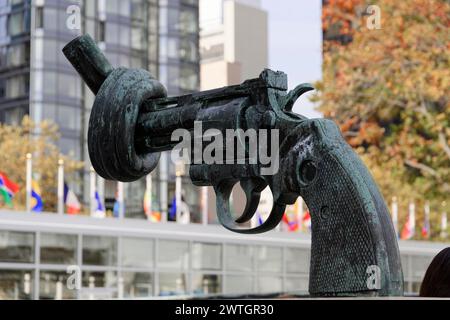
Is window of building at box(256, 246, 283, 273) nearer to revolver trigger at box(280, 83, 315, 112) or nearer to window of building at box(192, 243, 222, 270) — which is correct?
window of building at box(192, 243, 222, 270)

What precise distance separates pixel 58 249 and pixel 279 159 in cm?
1756

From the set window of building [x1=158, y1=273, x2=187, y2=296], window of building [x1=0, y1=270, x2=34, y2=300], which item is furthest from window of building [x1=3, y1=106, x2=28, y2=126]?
window of building [x1=0, y1=270, x2=34, y2=300]

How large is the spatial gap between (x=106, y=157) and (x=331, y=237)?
2.93ft

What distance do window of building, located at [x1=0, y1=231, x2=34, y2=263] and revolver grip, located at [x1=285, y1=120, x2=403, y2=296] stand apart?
668 inches

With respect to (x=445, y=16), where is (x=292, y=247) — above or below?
below

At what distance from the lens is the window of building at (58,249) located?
20469mm

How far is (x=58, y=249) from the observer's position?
67.7ft

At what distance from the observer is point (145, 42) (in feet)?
153

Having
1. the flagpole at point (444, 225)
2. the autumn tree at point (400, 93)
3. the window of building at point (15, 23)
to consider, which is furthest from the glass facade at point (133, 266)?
the window of building at point (15, 23)

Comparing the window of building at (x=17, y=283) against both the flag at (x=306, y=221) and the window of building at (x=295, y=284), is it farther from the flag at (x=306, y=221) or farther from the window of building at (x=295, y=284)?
the flag at (x=306, y=221)

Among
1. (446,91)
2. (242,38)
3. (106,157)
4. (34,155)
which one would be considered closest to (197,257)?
(446,91)

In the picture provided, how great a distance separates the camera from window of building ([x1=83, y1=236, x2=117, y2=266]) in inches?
832

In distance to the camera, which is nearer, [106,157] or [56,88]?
[106,157]

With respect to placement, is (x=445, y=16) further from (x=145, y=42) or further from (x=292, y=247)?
(x=145, y=42)
